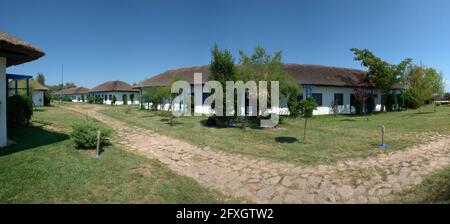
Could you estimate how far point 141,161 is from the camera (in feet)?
23.4

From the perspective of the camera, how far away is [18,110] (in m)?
10.9

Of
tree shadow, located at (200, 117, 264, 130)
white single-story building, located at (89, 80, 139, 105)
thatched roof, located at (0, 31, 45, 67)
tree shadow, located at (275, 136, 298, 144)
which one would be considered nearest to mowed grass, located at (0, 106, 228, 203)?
thatched roof, located at (0, 31, 45, 67)

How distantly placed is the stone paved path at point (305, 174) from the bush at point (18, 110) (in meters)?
5.87

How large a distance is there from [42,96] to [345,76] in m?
36.4

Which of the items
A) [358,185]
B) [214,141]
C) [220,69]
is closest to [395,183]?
[358,185]

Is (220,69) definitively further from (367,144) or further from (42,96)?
(42,96)

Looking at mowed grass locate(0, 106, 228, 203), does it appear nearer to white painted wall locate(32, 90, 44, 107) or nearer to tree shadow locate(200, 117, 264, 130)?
tree shadow locate(200, 117, 264, 130)

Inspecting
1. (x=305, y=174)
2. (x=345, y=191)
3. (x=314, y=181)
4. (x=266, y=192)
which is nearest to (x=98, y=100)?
(x=305, y=174)

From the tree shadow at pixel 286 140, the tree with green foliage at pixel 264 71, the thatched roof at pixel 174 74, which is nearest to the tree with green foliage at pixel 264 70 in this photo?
the tree with green foliage at pixel 264 71

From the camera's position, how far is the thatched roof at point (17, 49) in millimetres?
7335

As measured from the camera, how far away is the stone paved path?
5.45 meters

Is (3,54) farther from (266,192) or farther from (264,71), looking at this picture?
(264,71)

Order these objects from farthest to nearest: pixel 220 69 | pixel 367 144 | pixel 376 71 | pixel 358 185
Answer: pixel 376 71
pixel 220 69
pixel 367 144
pixel 358 185
